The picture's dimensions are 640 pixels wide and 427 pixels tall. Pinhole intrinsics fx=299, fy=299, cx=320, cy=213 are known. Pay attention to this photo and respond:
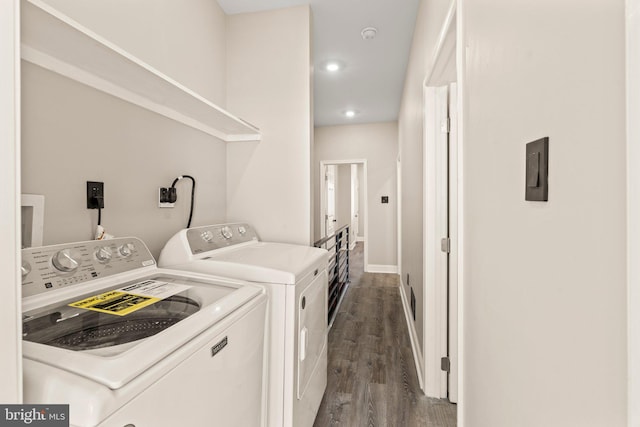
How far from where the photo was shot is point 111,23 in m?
1.29

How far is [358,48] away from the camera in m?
2.78

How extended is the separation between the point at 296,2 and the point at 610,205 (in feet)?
7.58

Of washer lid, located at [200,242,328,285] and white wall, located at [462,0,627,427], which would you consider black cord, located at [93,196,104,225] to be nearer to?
washer lid, located at [200,242,328,285]

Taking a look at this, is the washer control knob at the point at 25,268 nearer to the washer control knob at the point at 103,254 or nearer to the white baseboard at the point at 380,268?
the washer control knob at the point at 103,254

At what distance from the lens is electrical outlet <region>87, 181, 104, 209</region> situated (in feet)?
3.96

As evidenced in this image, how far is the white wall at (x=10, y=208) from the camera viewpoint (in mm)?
433

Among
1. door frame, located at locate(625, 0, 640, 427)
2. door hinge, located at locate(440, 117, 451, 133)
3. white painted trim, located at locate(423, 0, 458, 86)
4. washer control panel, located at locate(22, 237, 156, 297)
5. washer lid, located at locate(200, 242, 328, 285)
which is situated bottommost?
washer lid, located at locate(200, 242, 328, 285)

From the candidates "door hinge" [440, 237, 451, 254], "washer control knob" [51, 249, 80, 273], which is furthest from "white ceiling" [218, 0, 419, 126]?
"washer control knob" [51, 249, 80, 273]

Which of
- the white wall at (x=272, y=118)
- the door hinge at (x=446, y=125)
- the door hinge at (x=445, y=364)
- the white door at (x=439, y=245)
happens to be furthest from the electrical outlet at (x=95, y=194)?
the door hinge at (x=445, y=364)

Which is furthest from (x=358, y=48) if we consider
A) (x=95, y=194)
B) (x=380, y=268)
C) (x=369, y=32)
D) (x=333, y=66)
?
(x=380, y=268)

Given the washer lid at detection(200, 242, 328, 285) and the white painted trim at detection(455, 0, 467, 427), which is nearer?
the white painted trim at detection(455, 0, 467, 427)

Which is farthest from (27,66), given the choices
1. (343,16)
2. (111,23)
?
(343,16)

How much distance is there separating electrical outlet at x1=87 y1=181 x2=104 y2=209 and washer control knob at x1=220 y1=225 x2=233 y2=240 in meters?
0.65

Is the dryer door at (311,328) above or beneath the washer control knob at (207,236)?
beneath
